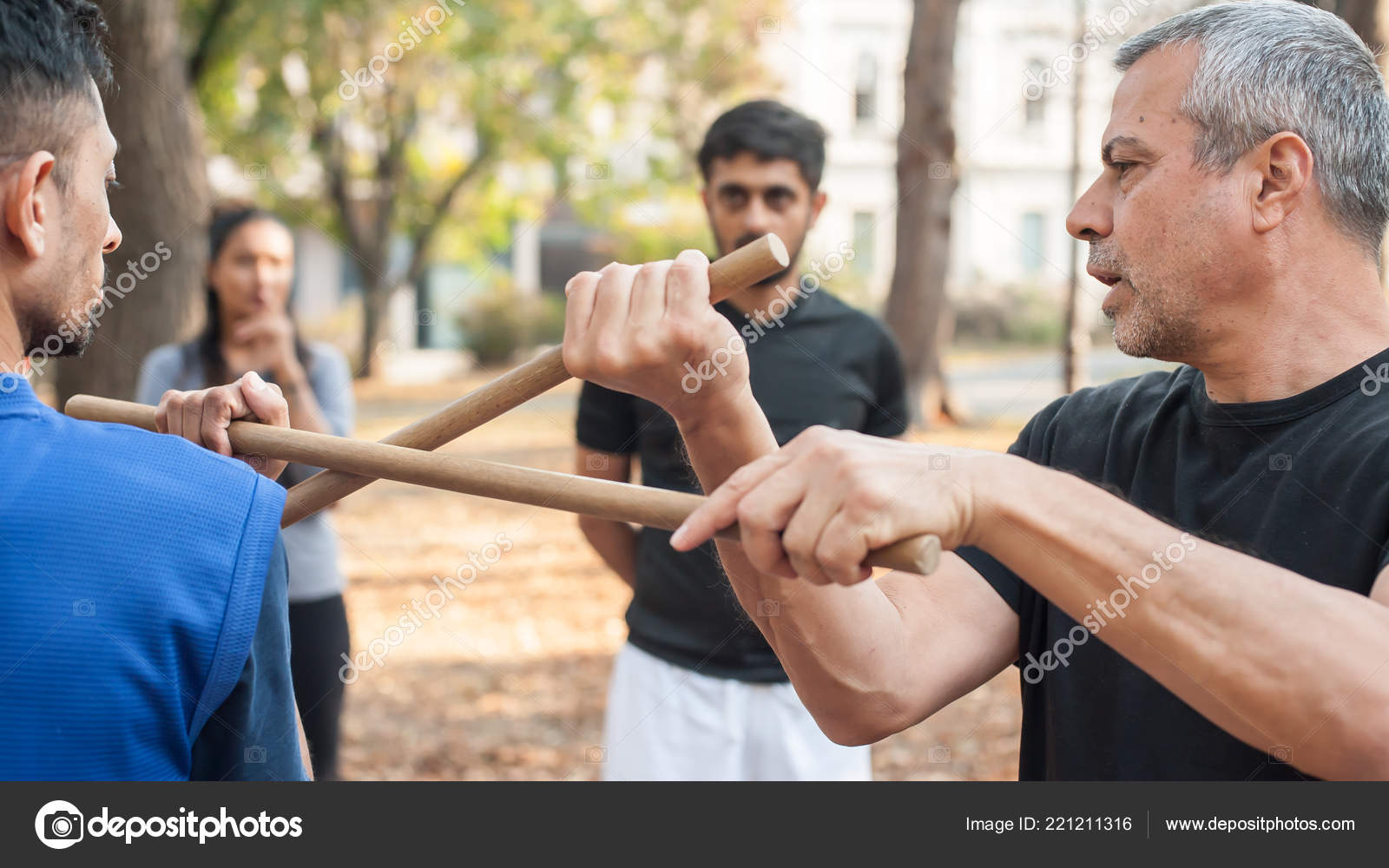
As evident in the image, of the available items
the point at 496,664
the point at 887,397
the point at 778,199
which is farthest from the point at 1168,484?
the point at 496,664

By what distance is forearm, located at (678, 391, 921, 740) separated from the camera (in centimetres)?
183

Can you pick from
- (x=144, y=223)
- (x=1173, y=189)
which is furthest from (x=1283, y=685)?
(x=144, y=223)

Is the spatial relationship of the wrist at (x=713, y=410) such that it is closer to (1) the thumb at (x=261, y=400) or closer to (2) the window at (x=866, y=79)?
(1) the thumb at (x=261, y=400)

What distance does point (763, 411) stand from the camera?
348cm

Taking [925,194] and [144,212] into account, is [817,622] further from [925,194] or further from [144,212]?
[925,194]

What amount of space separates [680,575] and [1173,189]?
1855mm

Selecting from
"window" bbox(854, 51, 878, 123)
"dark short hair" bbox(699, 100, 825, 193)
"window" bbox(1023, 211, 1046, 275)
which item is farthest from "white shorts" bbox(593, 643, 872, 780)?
"window" bbox(1023, 211, 1046, 275)

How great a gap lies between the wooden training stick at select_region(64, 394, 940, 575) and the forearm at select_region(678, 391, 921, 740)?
24cm

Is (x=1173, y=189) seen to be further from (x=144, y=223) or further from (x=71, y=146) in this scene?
(x=144, y=223)

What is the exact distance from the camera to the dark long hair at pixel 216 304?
4.12 meters

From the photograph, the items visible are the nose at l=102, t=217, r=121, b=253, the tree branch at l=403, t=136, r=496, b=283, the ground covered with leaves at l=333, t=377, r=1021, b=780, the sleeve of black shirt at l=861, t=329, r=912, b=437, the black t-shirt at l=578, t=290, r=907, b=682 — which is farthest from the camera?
the tree branch at l=403, t=136, r=496, b=283

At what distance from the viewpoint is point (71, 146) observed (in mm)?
1569

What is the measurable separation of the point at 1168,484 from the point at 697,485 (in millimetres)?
1411

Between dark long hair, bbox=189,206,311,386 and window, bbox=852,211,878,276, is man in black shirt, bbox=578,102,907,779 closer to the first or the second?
dark long hair, bbox=189,206,311,386
